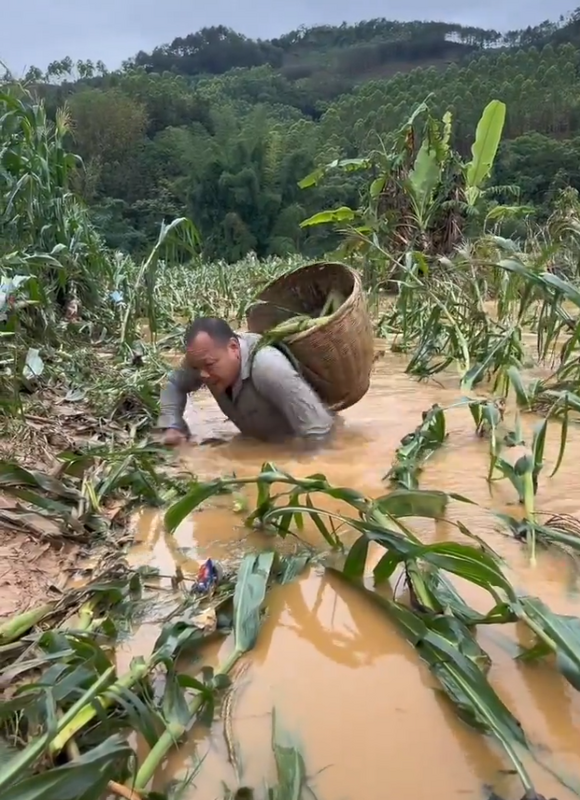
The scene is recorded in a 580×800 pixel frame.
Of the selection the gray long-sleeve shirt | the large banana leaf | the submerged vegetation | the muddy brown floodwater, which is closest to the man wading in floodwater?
the gray long-sleeve shirt

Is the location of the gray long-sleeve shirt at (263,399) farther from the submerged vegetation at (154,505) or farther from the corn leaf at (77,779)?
the corn leaf at (77,779)

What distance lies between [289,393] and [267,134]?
24.8m

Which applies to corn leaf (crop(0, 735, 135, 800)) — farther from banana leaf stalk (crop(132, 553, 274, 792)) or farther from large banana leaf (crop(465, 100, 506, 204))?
large banana leaf (crop(465, 100, 506, 204))

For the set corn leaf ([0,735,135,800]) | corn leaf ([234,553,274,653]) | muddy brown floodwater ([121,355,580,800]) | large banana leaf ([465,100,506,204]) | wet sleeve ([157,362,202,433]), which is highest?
large banana leaf ([465,100,506,204])

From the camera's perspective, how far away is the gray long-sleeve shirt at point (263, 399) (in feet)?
10.2

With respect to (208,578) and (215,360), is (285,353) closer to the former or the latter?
(215,360)

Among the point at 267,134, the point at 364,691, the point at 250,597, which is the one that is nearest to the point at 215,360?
A: the point at 250,597

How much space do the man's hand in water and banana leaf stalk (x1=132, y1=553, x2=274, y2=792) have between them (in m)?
1.49

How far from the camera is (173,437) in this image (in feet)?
10.6

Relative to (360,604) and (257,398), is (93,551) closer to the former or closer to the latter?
(360,604)

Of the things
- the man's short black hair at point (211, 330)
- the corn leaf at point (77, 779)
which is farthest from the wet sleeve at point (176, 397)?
A: the corn leaf at point (77, 779)

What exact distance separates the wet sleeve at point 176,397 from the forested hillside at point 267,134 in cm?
1082

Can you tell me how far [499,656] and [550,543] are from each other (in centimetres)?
57

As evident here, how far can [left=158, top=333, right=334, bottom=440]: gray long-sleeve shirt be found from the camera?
10.2 feet
